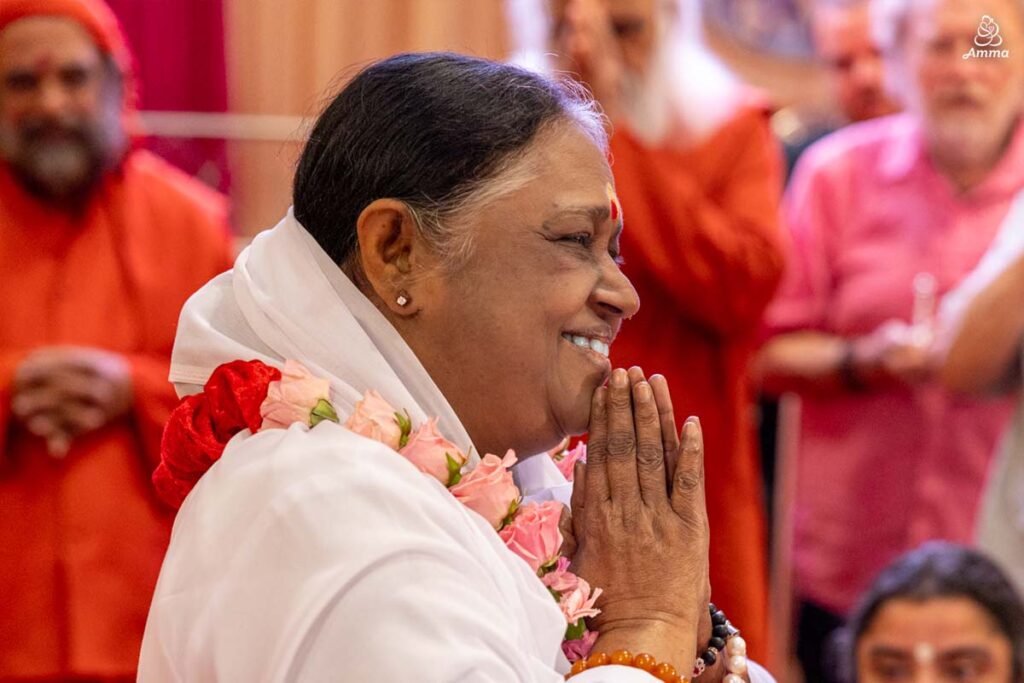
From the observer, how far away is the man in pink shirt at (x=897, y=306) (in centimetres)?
416

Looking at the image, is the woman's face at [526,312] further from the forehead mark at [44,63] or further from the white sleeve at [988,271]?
the white sleeve at [988,271]

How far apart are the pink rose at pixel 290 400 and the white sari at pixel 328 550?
0.02 meters

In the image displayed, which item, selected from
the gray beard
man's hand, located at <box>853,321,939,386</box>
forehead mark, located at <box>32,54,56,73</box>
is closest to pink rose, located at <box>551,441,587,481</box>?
the gray beard

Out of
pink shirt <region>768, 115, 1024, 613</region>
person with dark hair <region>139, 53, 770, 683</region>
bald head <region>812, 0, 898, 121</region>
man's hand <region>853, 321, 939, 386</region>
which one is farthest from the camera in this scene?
bald head <region>812, 0, 898, 121</region>

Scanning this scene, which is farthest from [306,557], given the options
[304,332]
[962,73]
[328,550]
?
[962,73]

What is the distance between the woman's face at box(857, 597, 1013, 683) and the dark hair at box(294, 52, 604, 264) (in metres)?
1.85

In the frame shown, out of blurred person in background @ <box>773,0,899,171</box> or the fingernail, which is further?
blurred person in background @ <box>773,0,899,171</box>

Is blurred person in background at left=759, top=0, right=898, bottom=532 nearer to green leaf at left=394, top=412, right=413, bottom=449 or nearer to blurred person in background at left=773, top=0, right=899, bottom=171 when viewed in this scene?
blurred person in background at left=773, top=0, right=899, bottom=171

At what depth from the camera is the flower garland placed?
186cm

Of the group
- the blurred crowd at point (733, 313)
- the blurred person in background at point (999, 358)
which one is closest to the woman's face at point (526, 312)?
the blurred crowd at point (733, 313)

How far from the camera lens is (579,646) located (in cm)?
197

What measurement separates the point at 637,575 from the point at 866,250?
2.48m

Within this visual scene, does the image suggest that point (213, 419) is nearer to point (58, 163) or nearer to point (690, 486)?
point (690, 486)

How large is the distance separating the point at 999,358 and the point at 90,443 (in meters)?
2.14
